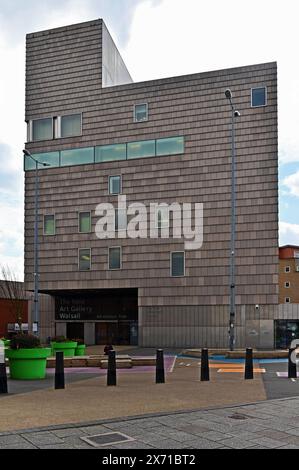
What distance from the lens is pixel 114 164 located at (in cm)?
4078

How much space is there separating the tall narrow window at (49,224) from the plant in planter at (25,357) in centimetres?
2716

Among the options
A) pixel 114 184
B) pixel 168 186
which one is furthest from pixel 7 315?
pixel 168 186

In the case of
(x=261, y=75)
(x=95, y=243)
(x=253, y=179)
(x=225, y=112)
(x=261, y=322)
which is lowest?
(x=261, y=322)

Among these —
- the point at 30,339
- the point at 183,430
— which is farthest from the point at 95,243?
the point at 183,430

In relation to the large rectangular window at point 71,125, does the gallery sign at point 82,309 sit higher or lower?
lower

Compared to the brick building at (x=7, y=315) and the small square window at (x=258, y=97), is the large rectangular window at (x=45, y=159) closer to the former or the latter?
the small square window at (x=258, y=97)

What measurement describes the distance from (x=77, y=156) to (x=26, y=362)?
28308mm

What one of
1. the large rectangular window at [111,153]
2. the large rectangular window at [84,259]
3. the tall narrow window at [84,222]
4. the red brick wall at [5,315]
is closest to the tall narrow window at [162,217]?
the large rectangular window at [111,153]

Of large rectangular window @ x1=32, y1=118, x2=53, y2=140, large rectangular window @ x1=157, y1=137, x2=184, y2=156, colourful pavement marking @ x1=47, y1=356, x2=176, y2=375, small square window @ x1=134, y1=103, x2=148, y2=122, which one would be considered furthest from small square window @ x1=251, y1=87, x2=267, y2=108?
colourful pavement marking @ x1=47, y1=356, x2=176, y2=375

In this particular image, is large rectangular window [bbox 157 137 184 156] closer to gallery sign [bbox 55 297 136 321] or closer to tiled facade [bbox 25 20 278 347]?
tiled facade [bbox 25 20 278 347]

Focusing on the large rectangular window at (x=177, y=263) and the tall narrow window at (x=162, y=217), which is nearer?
the large rectangular window at (x=177, y=263)

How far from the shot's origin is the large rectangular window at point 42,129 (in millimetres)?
42844
